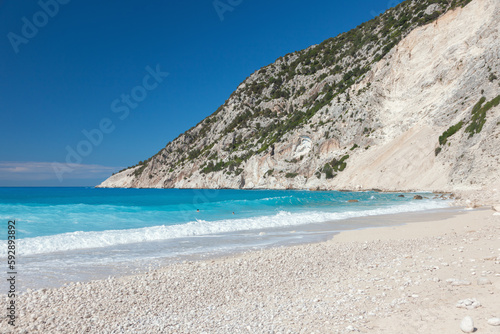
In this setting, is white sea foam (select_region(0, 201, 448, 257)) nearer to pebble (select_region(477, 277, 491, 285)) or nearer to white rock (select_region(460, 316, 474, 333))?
pebble (select_region(477, 277, 491, 285))

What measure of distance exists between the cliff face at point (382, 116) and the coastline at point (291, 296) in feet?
94.5

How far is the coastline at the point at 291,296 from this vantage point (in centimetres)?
479

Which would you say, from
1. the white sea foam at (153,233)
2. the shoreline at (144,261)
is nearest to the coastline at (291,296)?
the shoreline at (144,261)

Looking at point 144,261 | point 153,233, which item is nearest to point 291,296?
point 144,261

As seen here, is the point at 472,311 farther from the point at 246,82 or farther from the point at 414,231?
the point at 246,82

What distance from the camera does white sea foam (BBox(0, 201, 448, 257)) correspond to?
12.8 metres

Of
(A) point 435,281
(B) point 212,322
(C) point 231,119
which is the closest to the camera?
(B) point 212,322

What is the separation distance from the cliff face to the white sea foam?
1952cm

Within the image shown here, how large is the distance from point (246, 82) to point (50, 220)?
10397cm

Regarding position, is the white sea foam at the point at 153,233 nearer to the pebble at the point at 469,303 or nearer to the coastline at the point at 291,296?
the coastline at the point at 291,296

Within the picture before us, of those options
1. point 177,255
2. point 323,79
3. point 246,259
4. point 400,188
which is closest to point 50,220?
point 177,255

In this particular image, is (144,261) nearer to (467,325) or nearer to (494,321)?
(467,325)

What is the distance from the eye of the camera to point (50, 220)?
22.3m

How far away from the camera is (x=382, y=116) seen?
56.4 metres
